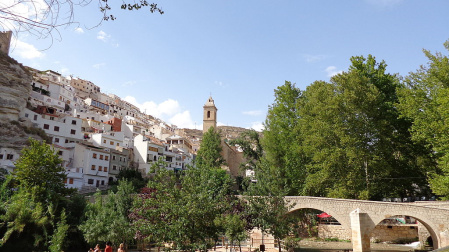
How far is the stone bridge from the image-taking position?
19.3 meters

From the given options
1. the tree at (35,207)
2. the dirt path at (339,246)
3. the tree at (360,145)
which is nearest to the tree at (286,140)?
the tree at (360,145)

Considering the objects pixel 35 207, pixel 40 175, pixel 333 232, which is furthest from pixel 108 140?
→ pixel 333 232

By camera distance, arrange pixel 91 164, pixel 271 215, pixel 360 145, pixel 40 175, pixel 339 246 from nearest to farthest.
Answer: pixel 271 215 < pixel 40 175 < pixel 360 145 < pixel 339 246 < pixel 91 164

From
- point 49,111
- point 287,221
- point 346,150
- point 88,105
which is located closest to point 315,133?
point 346,150

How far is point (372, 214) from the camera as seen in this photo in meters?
20.8

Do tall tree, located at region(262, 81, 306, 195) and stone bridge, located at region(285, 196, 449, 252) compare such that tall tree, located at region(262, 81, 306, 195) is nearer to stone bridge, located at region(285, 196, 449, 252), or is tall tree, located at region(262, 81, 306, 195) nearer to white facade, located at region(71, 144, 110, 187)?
stone bridge, located at region(285, 196, 449, 252)

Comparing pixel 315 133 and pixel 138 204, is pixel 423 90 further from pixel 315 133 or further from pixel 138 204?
pixel 138 204

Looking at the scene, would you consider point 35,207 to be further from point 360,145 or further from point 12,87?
point 12,87

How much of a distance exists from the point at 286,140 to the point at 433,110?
11.5 meters

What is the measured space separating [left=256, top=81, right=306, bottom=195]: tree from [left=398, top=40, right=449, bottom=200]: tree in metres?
8.55

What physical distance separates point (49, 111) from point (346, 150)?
39959mm

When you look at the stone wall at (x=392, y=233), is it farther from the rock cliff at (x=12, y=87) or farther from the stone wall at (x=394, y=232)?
the rock cliff at (x=12, y=87)

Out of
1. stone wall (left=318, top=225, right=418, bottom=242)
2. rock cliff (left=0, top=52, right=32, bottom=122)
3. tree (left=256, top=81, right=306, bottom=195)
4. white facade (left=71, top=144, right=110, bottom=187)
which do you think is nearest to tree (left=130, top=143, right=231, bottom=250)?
tree (left=256, top=81, right=306, bottom=195)

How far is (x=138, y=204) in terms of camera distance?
44.8 ft
